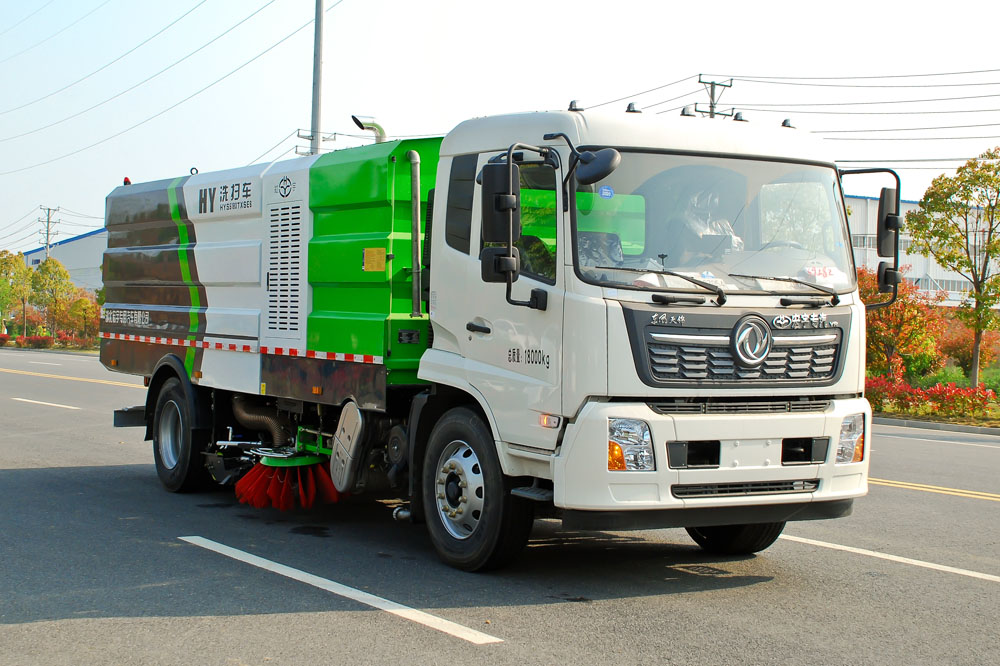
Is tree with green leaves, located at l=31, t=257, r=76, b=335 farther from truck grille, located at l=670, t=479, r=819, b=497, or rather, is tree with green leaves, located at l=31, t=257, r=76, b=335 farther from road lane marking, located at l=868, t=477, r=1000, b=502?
truck grille, located at l=670, t=479, r=819, b=497

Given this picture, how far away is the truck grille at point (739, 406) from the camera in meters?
5.97

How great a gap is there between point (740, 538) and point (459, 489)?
2047 millimetres

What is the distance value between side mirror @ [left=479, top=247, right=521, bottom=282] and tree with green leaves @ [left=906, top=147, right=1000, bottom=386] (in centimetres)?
1957

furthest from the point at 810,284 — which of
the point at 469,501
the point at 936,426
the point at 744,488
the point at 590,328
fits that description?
the point at 936,426

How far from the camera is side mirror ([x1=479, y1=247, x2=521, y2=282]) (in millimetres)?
6070

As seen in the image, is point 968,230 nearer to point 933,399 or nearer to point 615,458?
point 933,399

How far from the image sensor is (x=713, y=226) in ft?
20.8

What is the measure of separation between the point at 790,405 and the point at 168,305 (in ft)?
21.0

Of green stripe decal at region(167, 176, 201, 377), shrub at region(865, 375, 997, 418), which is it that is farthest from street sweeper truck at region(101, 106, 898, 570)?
shrub at region(865, 375, 997, 418)

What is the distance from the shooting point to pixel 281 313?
8734mm

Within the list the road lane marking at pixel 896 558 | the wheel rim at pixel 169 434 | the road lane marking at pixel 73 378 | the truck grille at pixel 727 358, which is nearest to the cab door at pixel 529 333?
the truck grille at pixel 727 358

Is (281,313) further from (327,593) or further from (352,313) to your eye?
(327,593)

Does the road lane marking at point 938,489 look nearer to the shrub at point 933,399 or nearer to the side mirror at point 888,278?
the side mirror at point 888,278

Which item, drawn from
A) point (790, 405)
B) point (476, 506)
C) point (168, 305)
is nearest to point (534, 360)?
point (476, 506)
